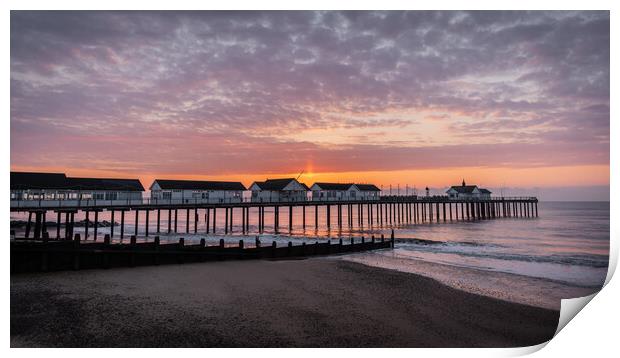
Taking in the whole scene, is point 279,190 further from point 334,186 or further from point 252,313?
point 252,313

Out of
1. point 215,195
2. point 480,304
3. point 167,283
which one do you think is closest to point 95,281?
point 167,283

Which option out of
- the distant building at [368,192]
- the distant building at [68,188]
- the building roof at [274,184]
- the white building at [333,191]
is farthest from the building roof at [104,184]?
the distant building at [368,192]

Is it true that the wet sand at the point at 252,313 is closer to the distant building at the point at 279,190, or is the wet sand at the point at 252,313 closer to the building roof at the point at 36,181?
the building roof at the point at 36,181

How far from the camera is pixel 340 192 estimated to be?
2248 inches

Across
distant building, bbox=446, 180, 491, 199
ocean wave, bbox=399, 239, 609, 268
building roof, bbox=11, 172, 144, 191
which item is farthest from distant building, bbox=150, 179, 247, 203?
distant building, bbox=446, 180, 491, 199

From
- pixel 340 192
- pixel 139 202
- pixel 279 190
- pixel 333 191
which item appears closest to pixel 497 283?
pixel 139 202

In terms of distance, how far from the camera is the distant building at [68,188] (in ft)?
98.6

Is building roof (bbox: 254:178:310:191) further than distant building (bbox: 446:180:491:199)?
No

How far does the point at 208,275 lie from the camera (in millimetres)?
13797

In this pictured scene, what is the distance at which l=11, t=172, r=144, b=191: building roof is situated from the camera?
30125 millimetres

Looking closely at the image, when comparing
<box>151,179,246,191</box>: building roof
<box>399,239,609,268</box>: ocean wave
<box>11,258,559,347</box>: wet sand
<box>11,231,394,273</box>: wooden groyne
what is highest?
<box>151,179,246,191</box>: building roof

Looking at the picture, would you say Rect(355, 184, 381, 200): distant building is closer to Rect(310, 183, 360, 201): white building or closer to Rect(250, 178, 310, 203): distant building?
Rect(310, 183, 360, 201): white building

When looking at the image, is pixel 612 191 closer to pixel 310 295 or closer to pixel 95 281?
pixel 310 295
